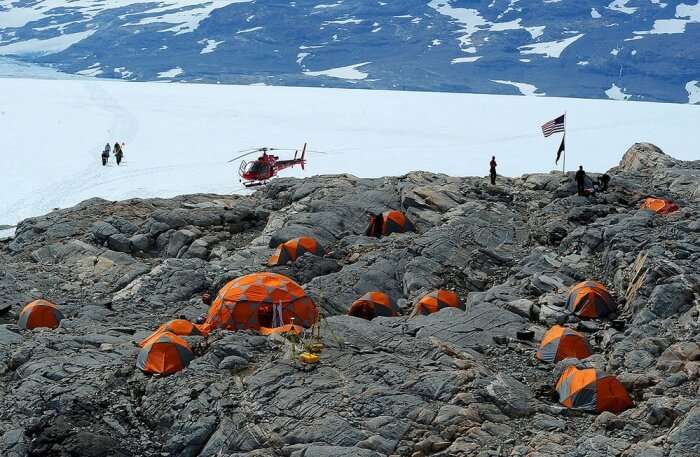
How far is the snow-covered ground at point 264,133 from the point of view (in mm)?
47875

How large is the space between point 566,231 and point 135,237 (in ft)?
50.5

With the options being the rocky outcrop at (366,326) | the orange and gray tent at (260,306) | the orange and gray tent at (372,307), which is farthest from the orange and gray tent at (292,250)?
the orange and gray tent at (260,306)

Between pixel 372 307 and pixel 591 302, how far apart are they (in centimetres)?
594

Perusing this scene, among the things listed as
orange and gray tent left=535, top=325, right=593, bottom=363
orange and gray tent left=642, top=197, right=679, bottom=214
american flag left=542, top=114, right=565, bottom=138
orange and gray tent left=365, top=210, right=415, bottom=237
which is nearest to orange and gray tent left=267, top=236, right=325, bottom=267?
orange and gray tent left=365, top=210, right=415, bottom=237

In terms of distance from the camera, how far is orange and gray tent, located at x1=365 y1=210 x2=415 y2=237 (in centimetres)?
3030

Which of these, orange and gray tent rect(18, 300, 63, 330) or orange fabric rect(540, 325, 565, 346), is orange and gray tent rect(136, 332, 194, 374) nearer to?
orange and gray tent rect(18, 300, 63, 330)

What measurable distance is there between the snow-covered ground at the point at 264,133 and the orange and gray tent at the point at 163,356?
22.3 meters

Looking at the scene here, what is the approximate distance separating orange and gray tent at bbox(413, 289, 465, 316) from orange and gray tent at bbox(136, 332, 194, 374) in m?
7.12

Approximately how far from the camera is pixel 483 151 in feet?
192

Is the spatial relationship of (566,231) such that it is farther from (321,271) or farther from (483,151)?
(483,151)

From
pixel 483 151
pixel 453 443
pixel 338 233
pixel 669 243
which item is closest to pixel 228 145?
pixel 483 151

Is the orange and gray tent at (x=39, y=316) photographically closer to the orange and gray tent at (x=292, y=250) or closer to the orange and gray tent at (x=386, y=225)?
the orange and gray tent at (x=292, y=250)

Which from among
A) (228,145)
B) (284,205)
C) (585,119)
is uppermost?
(284,205)

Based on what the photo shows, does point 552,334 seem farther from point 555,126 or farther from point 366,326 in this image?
point 555,126
